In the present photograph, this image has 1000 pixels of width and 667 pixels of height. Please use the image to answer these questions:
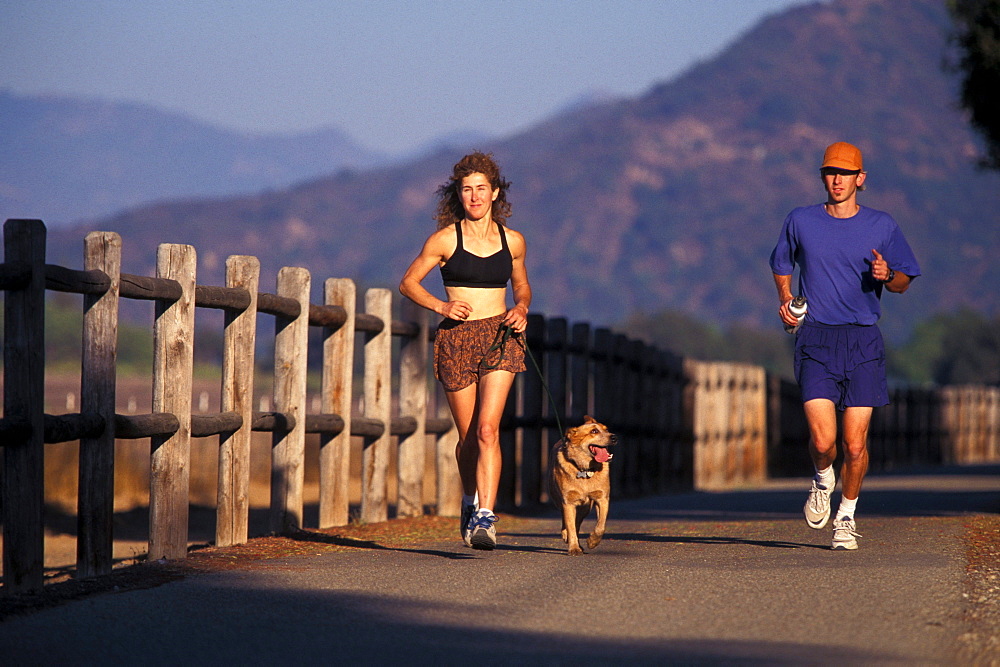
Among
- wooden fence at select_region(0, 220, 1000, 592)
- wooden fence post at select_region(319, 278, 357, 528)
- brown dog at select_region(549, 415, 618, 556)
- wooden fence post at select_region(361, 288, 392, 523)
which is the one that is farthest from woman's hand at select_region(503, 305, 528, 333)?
wooden fence post at select_region(361, 288, 392, 523)

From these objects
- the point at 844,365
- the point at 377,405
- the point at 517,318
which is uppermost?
the point at 517,318

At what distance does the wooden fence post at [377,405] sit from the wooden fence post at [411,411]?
13.1 inches

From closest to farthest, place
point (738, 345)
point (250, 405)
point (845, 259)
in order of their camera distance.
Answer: point (845, 259) → point (250, 405) → point (738, 345)

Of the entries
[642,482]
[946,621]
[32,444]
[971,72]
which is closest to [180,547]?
[32,444]

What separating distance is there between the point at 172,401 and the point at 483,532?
6.47 feet

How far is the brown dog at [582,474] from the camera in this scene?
27.3 feet

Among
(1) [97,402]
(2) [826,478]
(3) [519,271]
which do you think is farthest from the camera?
(3) [519,271]

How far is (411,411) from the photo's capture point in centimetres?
1182

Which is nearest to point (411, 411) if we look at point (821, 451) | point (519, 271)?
point (519, 271)

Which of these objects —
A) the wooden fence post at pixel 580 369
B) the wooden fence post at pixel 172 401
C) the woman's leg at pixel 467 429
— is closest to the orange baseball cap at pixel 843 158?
the woman's leg at pixel 467 429

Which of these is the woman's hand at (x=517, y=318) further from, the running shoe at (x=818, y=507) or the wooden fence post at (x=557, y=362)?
the wooden fence post at (x=557, y=362)

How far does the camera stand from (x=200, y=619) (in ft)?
19.4

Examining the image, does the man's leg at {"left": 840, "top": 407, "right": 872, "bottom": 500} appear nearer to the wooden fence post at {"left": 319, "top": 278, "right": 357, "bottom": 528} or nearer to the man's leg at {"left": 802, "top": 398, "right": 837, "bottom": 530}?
the man's leg at {"left": 802, "top": 398, "right": 837, "bottom": 530}

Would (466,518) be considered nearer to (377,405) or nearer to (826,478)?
(826,478)
